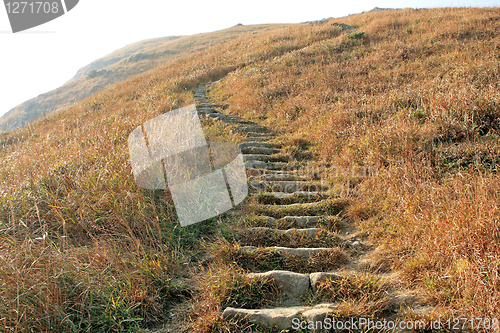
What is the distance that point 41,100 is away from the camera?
160 feet

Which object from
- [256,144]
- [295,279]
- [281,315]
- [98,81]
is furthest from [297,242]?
[98,81]

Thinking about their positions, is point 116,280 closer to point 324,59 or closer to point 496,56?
point 496,56

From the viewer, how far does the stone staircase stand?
267 centimetres

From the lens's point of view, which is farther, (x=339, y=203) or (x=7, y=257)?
(x=339, y=203)

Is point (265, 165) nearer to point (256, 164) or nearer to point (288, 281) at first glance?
point (256, 164)

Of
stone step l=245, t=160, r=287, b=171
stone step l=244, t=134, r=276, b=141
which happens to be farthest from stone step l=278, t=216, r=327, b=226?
stone step l=244, t=134, r=276, b=141

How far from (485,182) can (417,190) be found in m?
0.73

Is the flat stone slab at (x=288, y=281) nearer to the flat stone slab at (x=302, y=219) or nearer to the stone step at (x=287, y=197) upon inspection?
the flat stone slab at (x=302, y=219)

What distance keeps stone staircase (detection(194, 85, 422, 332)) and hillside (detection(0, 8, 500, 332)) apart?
2 centimetres

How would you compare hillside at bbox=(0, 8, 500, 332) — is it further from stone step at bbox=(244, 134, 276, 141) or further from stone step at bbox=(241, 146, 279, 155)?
stone step at bbox=(244, 134, 276, 141)

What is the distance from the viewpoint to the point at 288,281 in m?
3.09

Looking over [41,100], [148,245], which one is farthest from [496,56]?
[41,100]

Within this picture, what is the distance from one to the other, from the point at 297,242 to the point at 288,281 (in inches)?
32.4

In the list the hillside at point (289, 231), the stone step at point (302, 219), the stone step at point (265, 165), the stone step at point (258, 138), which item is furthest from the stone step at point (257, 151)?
the stone step at point (302, 219)
